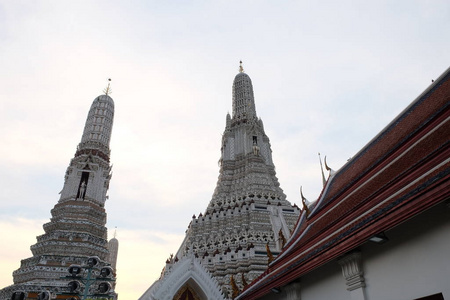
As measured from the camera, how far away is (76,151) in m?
36.4

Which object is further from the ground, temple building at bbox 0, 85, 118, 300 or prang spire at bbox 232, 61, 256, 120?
prang spire at bbox 232, 61, 256, 120

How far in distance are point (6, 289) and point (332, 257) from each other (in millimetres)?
30062

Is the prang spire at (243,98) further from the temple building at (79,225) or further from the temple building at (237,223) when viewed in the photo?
the temple building at (79,225)

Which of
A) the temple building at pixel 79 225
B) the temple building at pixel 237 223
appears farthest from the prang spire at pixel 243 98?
the temple building at pixel 79 225

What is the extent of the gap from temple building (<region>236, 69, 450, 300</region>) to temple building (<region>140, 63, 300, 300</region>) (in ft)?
13.1

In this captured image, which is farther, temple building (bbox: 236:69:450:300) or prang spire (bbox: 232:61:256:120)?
prang spire (bbox: 232:61:256:120)

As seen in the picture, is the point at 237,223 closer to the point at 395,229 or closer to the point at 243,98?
the point at 243,98

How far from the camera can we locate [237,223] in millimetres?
32500

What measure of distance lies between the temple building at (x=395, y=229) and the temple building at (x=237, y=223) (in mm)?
3990

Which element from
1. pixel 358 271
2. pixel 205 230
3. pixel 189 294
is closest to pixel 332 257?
pixel 358 271

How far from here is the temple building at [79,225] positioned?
25.6 metres

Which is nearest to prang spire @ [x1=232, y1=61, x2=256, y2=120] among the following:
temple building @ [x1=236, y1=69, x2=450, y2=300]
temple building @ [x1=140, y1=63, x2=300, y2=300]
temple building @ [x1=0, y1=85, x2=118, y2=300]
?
temple building @ [x1=140, y1=63, x2=300, y2=300]

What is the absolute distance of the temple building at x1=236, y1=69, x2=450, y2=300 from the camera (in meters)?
5.20

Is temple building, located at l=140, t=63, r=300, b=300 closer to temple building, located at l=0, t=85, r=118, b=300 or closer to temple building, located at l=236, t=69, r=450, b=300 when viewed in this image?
temple building, located at l=236, t=69, r=450, b=300
